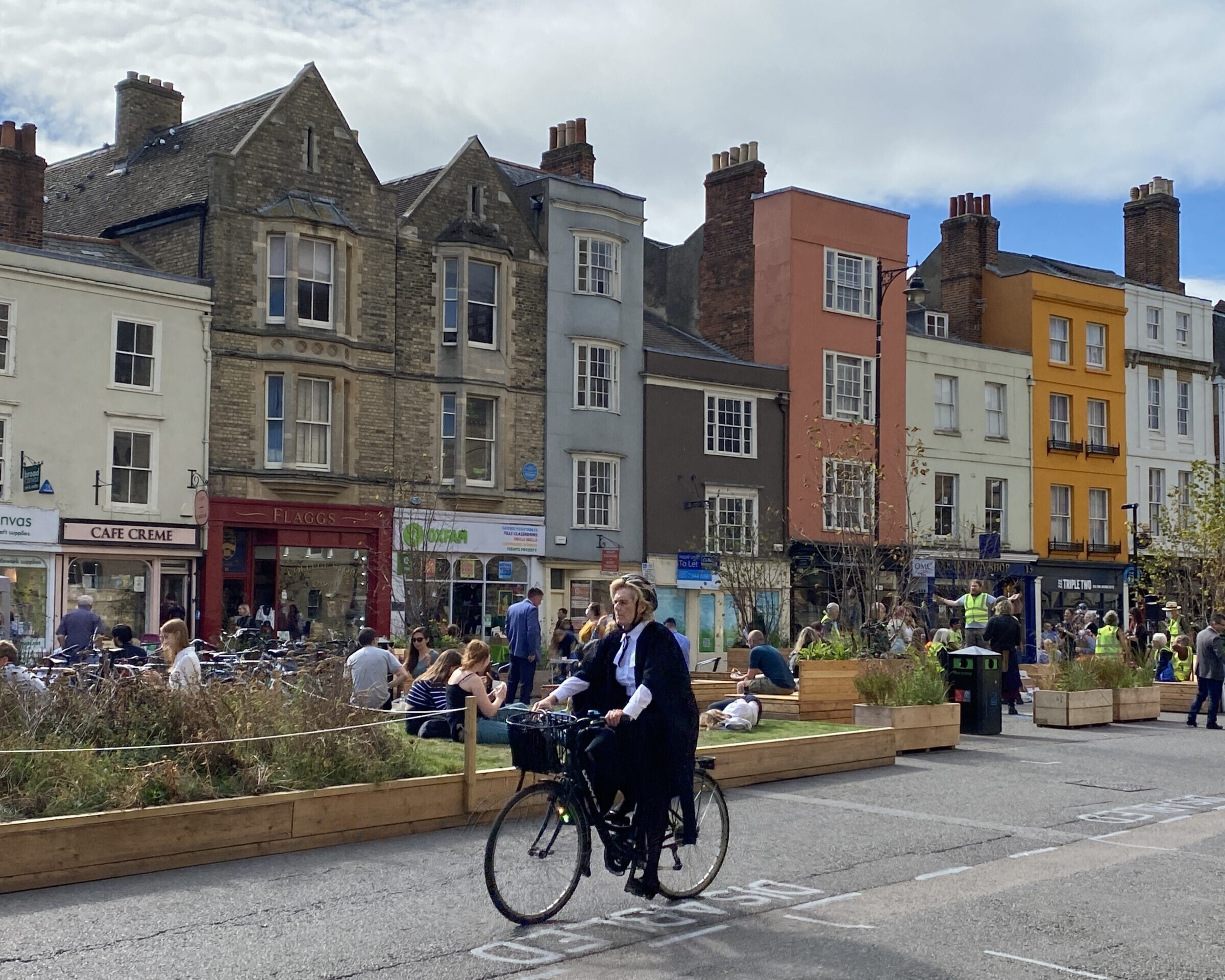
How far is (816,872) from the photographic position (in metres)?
9.59

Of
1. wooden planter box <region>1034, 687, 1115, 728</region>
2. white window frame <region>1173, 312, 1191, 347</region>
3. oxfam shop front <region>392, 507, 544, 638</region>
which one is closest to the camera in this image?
wooden planter box <region>1034, 687, 1115, 728</region>

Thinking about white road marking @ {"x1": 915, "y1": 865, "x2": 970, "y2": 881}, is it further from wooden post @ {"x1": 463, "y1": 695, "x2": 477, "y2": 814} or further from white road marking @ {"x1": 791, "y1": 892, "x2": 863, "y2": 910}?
wooden post @ {"x1": 463, "y1": 695, "x2": 477, "y2": 814}

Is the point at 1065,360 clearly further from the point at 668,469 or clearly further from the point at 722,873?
the point at 722,873

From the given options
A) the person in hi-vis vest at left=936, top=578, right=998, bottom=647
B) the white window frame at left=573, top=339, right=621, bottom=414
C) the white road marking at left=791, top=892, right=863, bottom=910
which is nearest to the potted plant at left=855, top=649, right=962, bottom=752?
the person in hi-vis vest at left=936, top=578, right=998, bottom=647

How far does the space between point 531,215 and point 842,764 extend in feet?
83.1

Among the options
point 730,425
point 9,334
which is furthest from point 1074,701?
point 9,334

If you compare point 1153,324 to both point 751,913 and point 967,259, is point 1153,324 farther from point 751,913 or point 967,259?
point 751,913

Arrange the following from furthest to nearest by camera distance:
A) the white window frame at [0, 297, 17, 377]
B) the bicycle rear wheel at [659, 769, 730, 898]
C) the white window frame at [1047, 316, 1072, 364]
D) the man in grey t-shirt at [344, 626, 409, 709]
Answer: the white window frame at [1047, 316, 1072, 364] → the white window frame at [0, 297, 17, 377] → the man in grey t-shirt at [344, 626, 409, 709] → the bicycle rear wheel at [659, 769, 730, 898]

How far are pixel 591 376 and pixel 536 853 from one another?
3025 centimetres

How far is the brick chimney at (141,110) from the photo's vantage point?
36500mm

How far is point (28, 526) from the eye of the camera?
28.2 metres

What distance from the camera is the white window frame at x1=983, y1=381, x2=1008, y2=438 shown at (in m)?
47.2

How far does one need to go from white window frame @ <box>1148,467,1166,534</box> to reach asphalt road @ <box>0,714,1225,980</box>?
41.7 metres

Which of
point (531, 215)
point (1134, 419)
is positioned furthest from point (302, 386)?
point (1134, 419)
